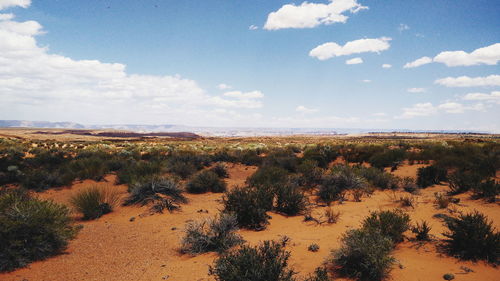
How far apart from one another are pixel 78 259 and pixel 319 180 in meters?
9.65

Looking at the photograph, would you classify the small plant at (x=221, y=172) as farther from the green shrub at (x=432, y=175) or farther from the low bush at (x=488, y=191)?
the low bush at (x=488, y=191)

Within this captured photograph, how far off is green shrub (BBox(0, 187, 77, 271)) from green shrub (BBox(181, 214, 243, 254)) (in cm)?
290

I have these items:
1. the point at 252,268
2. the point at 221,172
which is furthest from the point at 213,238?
the point at 221,172

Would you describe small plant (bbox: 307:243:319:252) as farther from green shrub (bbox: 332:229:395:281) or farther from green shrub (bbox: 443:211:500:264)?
green shrub (bbox: 443:211:500:264)

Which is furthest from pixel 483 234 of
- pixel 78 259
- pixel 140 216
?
pixel 140 216

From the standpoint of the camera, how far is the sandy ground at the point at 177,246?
5000 millimetres

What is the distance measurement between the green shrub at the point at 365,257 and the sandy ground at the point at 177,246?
0.36m

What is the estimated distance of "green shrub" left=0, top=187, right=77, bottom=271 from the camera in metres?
5.46

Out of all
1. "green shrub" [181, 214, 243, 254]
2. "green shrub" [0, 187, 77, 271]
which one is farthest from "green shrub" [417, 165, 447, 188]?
"green shrub" [0, 187, 77, 271]

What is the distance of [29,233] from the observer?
19.2 ft

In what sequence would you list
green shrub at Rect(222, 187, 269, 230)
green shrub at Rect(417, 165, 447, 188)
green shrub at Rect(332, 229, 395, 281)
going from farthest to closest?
green shrub at Rect(417, 165, 447, 188) < green shrub at Rect(222, 187, 269, 230) < green shrub at Rect(332, 229, 395, 281)

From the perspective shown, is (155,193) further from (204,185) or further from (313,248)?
(313,248)

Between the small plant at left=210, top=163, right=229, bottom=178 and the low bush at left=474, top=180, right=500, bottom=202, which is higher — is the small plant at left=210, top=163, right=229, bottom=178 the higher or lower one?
the lower one

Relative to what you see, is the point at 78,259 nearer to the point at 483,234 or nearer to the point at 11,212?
the point at 11,212
